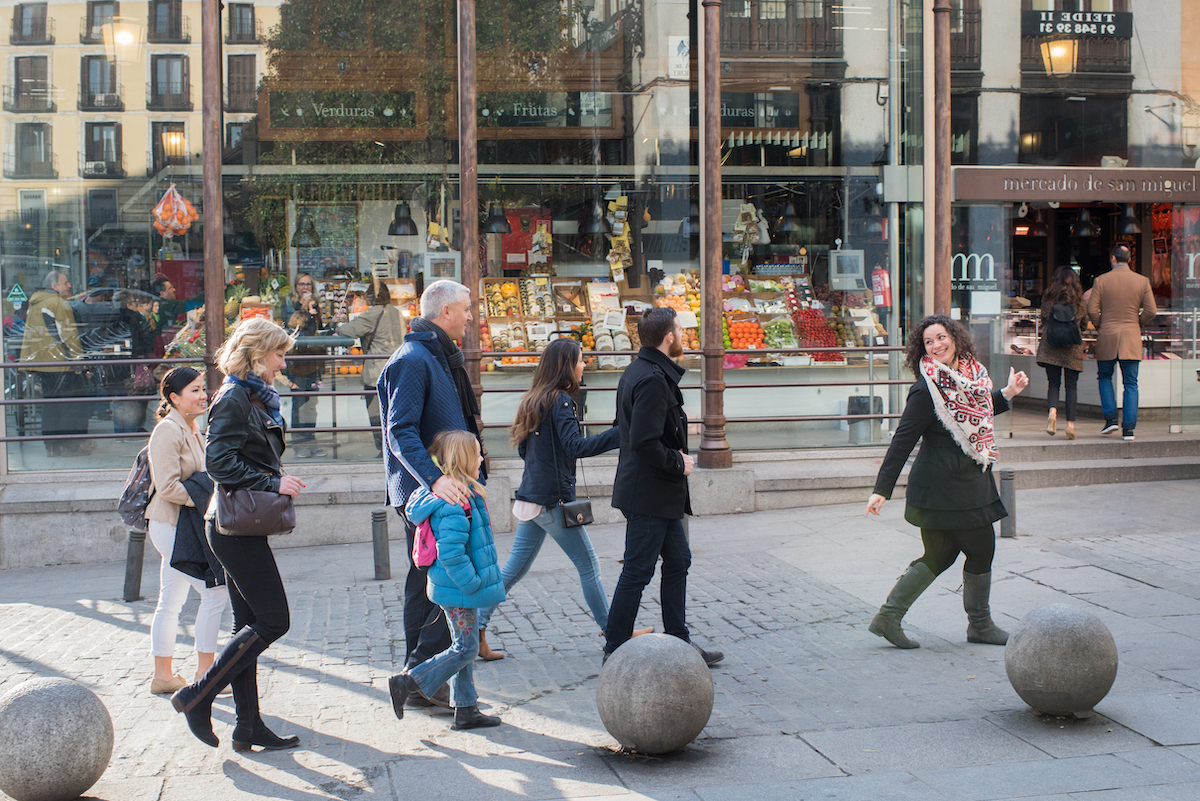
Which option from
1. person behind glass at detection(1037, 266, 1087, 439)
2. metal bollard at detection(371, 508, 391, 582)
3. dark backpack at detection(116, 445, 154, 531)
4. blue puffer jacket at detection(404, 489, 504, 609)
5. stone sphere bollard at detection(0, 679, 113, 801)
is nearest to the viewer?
stone sphere bollard at detection(0, 679, 113, 801)

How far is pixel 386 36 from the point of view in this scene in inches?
474

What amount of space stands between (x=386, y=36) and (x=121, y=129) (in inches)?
115

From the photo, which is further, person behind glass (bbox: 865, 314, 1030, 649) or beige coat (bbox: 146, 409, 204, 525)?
person behind glass (bbox: 865, 314, 1030, 649)

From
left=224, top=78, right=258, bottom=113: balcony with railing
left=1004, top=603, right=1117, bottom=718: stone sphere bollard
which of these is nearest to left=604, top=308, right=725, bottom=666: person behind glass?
left=1004, top=603, right=1117, bottom=718: stone sphere bollard

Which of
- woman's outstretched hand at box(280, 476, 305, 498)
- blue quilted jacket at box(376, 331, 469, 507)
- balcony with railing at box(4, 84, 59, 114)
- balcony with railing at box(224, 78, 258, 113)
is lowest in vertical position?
woman's outstretched hand at box(280, 476, 305, 498)

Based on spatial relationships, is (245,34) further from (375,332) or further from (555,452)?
(555,452)

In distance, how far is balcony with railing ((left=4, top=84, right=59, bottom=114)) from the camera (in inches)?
411

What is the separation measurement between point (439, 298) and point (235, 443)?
45.6 inches

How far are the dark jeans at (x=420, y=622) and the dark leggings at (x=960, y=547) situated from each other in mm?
2677

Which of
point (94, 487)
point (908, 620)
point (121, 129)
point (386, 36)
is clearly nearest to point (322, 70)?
point (386, 36)

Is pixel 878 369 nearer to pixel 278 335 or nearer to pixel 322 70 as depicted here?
pixel 322 70

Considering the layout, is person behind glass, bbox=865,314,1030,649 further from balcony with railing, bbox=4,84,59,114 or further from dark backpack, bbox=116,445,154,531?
balcony with railing, bbox=4,84,59,114

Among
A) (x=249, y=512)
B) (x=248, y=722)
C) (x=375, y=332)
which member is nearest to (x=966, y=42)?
(x=375, y=332)

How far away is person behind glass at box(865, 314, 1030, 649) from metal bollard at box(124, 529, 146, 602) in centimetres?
496
